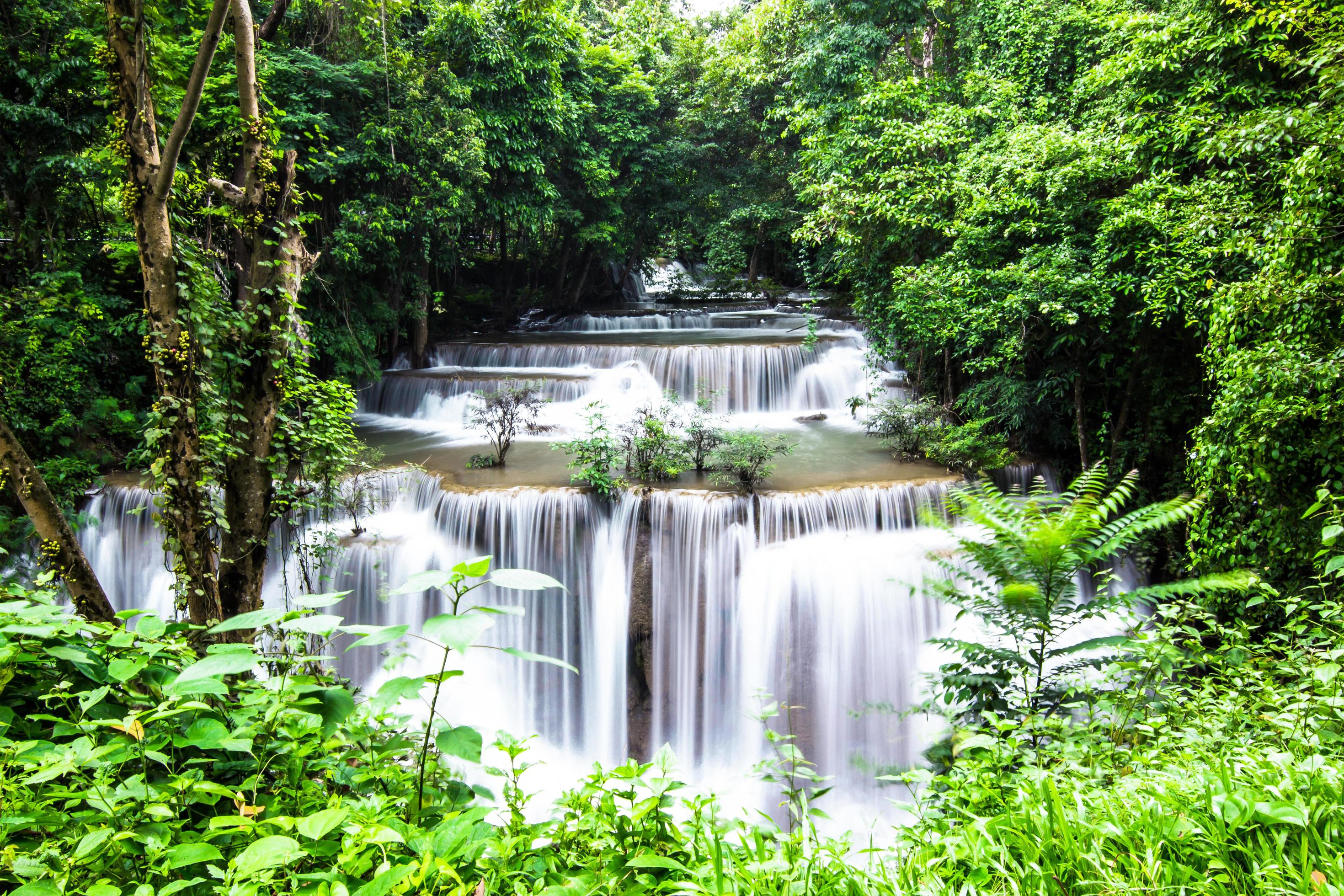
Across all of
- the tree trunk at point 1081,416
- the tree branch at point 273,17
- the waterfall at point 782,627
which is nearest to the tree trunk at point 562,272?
the waterfall at point 782,627

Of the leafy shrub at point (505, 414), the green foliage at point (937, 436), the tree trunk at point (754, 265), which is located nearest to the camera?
the green foliage at point (937, 436)

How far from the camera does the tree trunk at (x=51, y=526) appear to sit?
333cm

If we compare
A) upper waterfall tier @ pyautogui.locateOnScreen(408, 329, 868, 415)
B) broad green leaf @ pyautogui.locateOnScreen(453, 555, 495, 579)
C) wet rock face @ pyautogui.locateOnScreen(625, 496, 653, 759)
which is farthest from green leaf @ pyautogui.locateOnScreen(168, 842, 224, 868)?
upper waterfall tier @ pyautogui.locateOnScreen(408, 329, 868, 415)

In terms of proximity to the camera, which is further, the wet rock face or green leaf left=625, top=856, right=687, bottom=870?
the wet rock face

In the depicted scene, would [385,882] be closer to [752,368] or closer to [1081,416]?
[1081,416]

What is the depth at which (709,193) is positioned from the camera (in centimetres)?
1842

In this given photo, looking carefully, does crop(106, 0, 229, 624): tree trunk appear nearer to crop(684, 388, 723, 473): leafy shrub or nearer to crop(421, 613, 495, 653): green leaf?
crop(421, 613, 495, 653): green leaf

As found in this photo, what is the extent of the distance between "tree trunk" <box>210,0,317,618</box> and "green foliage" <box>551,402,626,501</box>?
374 cm

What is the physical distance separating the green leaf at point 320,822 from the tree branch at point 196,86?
312cm

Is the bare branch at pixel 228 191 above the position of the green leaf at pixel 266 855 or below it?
above

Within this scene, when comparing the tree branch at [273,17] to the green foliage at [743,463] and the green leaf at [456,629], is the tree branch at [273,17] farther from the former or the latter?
the green foliage at [743,463]

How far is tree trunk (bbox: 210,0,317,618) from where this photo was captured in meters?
4.04

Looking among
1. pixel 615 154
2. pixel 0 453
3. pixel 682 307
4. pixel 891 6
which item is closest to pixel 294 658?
pixel 0 453

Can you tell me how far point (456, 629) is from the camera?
47.4 inches
